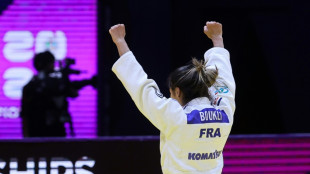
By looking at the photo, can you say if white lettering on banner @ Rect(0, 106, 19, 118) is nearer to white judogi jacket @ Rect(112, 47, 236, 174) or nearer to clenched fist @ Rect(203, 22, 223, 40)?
clenched fist @ Rect(203, 22, 223, 40)

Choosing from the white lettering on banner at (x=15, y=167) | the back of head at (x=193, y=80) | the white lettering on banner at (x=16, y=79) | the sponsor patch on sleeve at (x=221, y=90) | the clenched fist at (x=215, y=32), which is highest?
the clenched fist at (x=215, y=32)

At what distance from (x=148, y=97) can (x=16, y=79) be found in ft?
11.9

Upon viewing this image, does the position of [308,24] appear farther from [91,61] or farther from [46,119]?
[46,119]

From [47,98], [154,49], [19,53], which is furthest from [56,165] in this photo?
[154,49]

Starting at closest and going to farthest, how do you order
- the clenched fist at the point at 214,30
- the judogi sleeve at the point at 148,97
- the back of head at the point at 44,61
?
the judogi sleeve at the point at 148,97, the clenched fist at the point at 214,30, the back of head at the point at 44,61

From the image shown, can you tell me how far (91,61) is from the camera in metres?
6.54

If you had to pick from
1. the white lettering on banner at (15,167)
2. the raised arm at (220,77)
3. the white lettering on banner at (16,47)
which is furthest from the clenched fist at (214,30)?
the white lettering on banner at (16,47)

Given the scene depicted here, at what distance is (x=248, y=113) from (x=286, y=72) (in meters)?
0.61

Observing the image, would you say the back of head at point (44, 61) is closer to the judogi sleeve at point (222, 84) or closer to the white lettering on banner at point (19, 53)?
the white lettering on banner at point (19, 53)

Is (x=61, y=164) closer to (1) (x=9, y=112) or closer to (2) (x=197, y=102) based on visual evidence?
(1) (x=9, y=112)

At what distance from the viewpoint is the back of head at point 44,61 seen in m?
6.41

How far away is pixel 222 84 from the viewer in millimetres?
3393

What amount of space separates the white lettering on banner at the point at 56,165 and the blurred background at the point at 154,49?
4.24 ft

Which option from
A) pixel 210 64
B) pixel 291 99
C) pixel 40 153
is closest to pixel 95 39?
pixel 40 153
